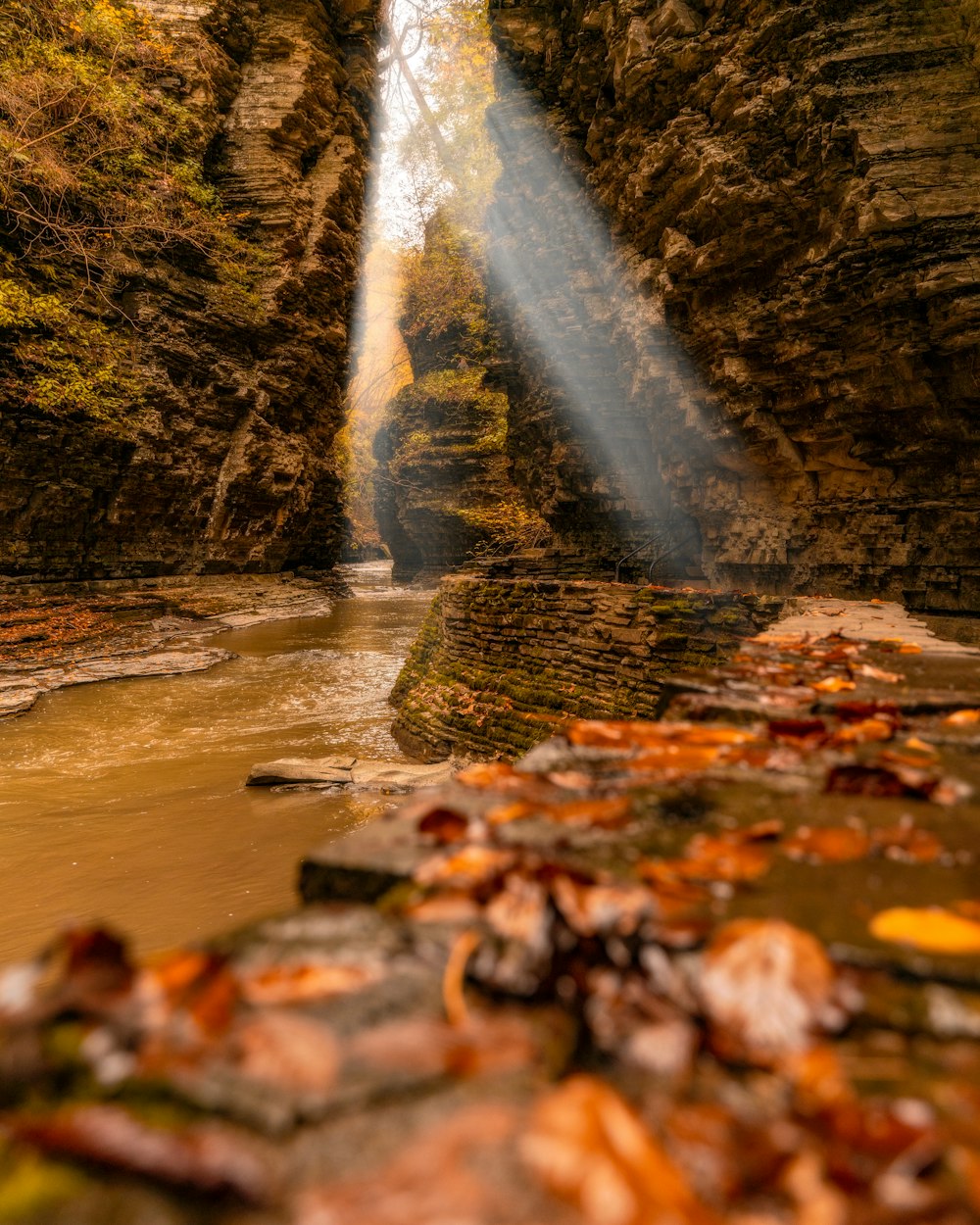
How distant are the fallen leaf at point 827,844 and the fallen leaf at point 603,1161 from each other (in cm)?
53

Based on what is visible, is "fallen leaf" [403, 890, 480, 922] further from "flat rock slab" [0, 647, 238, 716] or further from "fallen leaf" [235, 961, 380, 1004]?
"flat rock slab" [0, 647, 238, 716]

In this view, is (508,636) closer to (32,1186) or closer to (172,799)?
(172,799)

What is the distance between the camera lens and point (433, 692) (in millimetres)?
Result: 7516

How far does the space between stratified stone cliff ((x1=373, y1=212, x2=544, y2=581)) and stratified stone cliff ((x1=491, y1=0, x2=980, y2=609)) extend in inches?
448

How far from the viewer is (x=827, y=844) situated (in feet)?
2.90

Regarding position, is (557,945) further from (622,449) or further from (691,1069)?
(622,449)

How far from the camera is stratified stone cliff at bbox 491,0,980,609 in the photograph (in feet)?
21.6

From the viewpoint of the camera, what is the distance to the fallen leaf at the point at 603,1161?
0.39m

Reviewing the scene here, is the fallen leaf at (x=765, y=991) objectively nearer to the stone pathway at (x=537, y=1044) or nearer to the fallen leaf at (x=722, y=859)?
the stone pathway at (x=537, y=1044)

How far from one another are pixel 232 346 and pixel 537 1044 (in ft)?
68.9

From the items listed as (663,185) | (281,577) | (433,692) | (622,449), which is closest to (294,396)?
(281,577)

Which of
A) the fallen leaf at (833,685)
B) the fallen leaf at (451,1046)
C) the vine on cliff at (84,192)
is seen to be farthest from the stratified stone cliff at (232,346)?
the fallen leaf at (451,1046)

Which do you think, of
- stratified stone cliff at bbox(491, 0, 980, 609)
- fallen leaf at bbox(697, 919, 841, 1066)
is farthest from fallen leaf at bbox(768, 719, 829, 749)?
stratified stone cliff at bbox(491, 0, 980, 609)

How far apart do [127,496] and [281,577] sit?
6.30 meters
